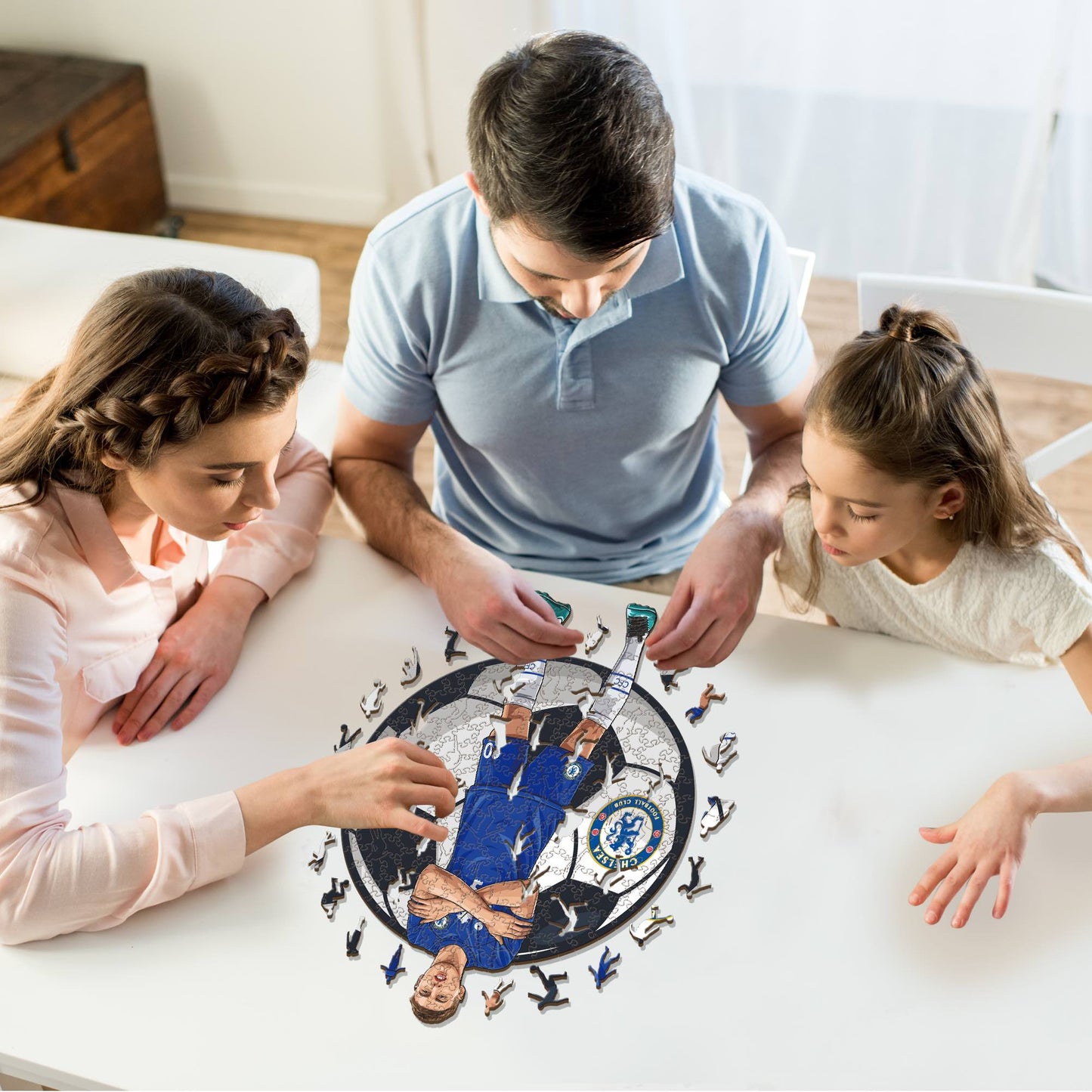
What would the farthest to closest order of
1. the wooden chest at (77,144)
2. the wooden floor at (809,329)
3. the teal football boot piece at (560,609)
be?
the wooden chest at (77,144) < the wooden floor at (809,329) < the teal football boot piece at (560,609)

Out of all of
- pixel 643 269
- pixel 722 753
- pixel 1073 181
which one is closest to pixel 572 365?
pixel 643 269

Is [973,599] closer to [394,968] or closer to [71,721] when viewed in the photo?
[394,968]

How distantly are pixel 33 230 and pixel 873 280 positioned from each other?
160cm

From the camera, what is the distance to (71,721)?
3.72 feet

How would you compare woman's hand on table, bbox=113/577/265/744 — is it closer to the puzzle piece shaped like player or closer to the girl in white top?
the puzzle piece shaped like player

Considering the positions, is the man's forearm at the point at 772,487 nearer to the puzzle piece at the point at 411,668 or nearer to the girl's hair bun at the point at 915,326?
the girl's hair bun at the point at 915,326

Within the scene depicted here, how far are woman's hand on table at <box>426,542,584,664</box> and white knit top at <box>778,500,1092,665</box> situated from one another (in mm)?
324

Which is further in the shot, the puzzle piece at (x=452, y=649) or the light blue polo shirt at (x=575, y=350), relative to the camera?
the light blue polo shirt at (x=575, y=350)

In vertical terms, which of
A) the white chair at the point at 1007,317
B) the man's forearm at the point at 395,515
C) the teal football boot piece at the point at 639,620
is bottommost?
the teal football boot piece at the point at 639,620

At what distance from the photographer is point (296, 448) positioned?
4.63 feet

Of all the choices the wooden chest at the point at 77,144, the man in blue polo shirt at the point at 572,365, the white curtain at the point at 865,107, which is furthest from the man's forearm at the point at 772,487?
the wooden chest at the point at 77,144

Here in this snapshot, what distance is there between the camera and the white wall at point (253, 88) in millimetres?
3062

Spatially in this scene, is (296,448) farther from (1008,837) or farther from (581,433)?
(1008,837)

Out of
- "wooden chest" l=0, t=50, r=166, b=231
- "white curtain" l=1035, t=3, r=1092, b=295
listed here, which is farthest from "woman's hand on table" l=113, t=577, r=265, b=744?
"white curtain" l=1035, t=3, r=1092, b=295
